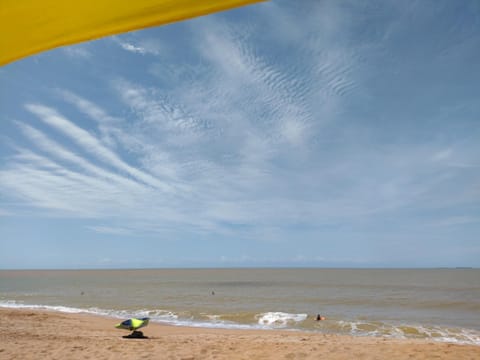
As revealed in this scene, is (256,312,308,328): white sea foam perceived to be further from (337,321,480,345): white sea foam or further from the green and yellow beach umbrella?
the green and yellow beach umbrella

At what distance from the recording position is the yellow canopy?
873mm

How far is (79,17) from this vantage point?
3.06 feet

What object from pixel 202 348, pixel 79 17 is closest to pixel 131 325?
pixel 202 348

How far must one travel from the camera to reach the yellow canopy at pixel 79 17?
873 mm

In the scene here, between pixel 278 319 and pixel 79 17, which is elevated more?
pixel 79 17

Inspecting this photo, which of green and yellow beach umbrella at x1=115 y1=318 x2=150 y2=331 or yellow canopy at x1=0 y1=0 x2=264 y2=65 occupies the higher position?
yellow canopy at x1=0 y1=0 x2=264 y2=65

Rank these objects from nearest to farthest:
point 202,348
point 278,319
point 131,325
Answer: point 202,348 → point 131,325 → point 278,319

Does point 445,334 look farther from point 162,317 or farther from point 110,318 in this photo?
point 110,318

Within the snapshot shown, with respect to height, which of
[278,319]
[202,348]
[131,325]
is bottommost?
[278,319]

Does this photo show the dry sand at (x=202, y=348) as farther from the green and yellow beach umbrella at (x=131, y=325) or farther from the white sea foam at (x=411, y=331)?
the white sea foam at (x=411, y=331)

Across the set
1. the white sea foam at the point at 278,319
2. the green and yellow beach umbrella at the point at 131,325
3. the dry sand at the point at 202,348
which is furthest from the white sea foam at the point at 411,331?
the green and yellow beach umbrella at the point at 131,325

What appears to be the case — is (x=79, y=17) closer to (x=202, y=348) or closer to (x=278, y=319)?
(x=202, y=348)

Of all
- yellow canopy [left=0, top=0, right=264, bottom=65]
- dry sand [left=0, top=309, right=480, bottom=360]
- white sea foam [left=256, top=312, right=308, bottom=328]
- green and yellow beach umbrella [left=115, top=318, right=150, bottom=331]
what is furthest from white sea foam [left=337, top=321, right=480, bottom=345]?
yellow canopy [left=0, top=0, right=264, bottom=65]

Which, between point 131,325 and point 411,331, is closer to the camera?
point 131,325
